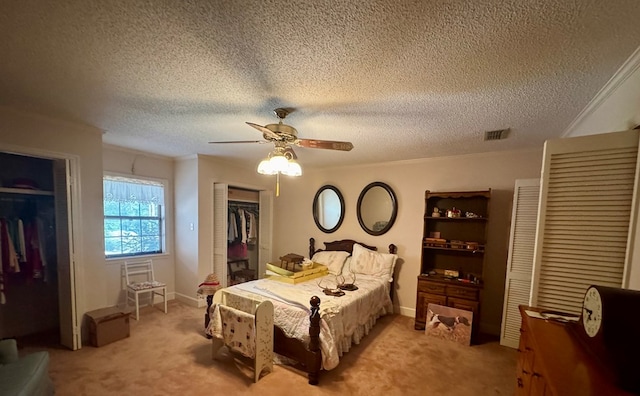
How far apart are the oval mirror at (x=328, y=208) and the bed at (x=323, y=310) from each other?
34.5 inches

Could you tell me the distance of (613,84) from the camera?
1.54 meters

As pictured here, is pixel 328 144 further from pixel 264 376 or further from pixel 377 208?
pixel 377 208

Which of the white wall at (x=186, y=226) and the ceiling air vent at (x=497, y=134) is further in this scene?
the white wall at (x=186, y=226)

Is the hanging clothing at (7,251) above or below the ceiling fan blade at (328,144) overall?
below

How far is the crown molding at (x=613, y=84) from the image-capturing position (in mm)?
1322

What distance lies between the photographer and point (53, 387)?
2.02 meters

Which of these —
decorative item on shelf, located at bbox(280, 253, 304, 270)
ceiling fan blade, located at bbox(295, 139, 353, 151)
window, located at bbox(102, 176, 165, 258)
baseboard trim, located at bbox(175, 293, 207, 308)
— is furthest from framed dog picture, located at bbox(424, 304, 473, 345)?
window, located at bbox(102, 176, 165, 258)

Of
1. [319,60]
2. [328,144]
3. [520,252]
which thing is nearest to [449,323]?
[520,252]

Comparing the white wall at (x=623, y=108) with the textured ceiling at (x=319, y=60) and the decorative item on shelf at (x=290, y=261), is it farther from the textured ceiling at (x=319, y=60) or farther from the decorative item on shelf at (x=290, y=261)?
the decorative item on shelf at (x=290, y=261)

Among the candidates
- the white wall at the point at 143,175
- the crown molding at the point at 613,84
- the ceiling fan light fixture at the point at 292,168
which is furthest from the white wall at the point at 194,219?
the crown molding at the point at 613,84

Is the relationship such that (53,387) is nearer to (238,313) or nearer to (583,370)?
(238,313)

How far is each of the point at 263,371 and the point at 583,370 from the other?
7.65ft

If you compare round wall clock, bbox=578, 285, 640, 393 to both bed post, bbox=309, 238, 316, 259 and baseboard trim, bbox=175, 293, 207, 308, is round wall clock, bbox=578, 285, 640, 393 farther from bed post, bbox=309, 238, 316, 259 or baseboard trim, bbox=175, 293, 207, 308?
baseboard trim, bbox=175, 293, 207, 308

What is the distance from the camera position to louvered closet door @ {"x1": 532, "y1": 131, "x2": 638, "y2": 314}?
4.20ft
